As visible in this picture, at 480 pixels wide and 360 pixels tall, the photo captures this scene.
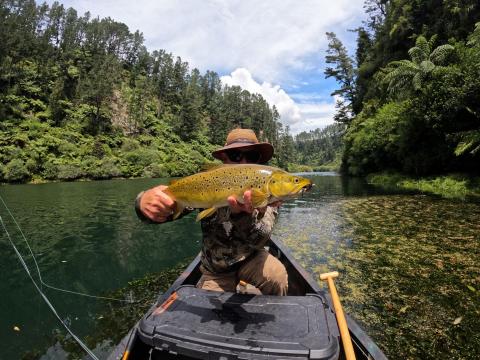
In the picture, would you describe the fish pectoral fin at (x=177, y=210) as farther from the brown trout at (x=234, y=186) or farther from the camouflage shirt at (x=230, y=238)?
the camouflage shirt at (x=230, y=238)

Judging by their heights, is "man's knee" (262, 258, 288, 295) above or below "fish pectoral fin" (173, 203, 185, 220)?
below

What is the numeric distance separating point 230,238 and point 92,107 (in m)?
69.5

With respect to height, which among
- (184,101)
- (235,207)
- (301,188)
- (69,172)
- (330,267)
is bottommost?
(330,267)

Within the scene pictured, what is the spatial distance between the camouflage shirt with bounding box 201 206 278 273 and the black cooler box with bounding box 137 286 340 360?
38 centimetres

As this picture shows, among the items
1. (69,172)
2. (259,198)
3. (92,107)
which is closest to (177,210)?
(259,198)

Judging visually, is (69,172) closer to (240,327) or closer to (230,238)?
(230,238)

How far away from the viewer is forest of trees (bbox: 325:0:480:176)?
61.7 feet

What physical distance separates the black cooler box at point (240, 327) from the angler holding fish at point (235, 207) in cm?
39

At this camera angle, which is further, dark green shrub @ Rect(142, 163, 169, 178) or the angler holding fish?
dark green shrub @ Rect(142, 163, 169, 178)

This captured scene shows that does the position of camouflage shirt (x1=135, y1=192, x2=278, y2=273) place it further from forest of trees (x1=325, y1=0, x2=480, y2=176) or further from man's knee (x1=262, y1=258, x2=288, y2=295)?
forest of trees (x1=325, y1=0, x2=480, y2=176)

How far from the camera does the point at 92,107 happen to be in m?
65.4

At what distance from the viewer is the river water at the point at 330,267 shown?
198 inches

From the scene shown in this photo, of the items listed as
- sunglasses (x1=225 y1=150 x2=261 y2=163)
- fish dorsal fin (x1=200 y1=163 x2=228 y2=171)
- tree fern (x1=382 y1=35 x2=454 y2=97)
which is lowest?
fish dorsal fin (x1=200 y1=163 x2=228 y2=171)

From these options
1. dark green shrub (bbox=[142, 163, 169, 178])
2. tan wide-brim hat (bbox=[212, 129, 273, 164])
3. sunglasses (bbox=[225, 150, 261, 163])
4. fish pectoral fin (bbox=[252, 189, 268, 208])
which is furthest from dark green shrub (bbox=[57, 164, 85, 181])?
fish pectoral fin (bbox=[252, 189, 268, 208])
